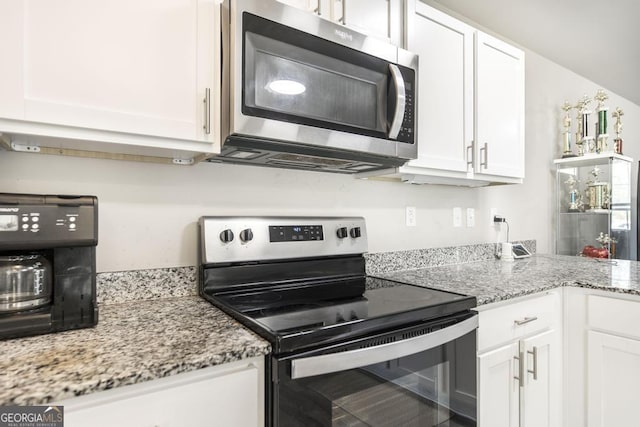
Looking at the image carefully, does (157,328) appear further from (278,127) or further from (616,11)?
(616,11)

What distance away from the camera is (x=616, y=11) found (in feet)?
7.45

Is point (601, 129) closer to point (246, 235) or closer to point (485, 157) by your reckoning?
point (485, 157)

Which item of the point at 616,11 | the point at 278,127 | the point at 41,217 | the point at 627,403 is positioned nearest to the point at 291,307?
the point at 278,127

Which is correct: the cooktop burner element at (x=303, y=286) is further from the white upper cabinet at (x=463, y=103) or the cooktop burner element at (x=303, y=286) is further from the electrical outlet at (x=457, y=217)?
the electrical outlet at (x=457, y=217)

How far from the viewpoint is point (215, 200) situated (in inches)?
56.0

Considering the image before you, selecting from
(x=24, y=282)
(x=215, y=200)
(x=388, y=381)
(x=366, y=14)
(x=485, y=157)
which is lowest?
(x=388, y=381)

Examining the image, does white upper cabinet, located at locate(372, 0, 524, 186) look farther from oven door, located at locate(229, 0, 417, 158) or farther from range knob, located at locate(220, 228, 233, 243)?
range knob, located at locate(220, 228, 233, 243)

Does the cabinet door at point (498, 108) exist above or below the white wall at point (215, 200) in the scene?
above

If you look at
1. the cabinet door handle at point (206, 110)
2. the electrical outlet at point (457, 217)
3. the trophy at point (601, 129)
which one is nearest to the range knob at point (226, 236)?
the cabinet door handle at point (206, 110)

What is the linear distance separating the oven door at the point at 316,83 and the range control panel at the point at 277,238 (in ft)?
1.28

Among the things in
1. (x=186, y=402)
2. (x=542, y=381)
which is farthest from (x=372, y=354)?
(x=542, y=381)

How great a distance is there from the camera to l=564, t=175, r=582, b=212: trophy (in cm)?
291

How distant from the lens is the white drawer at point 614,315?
4.82 feet

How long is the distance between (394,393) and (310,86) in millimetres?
996
